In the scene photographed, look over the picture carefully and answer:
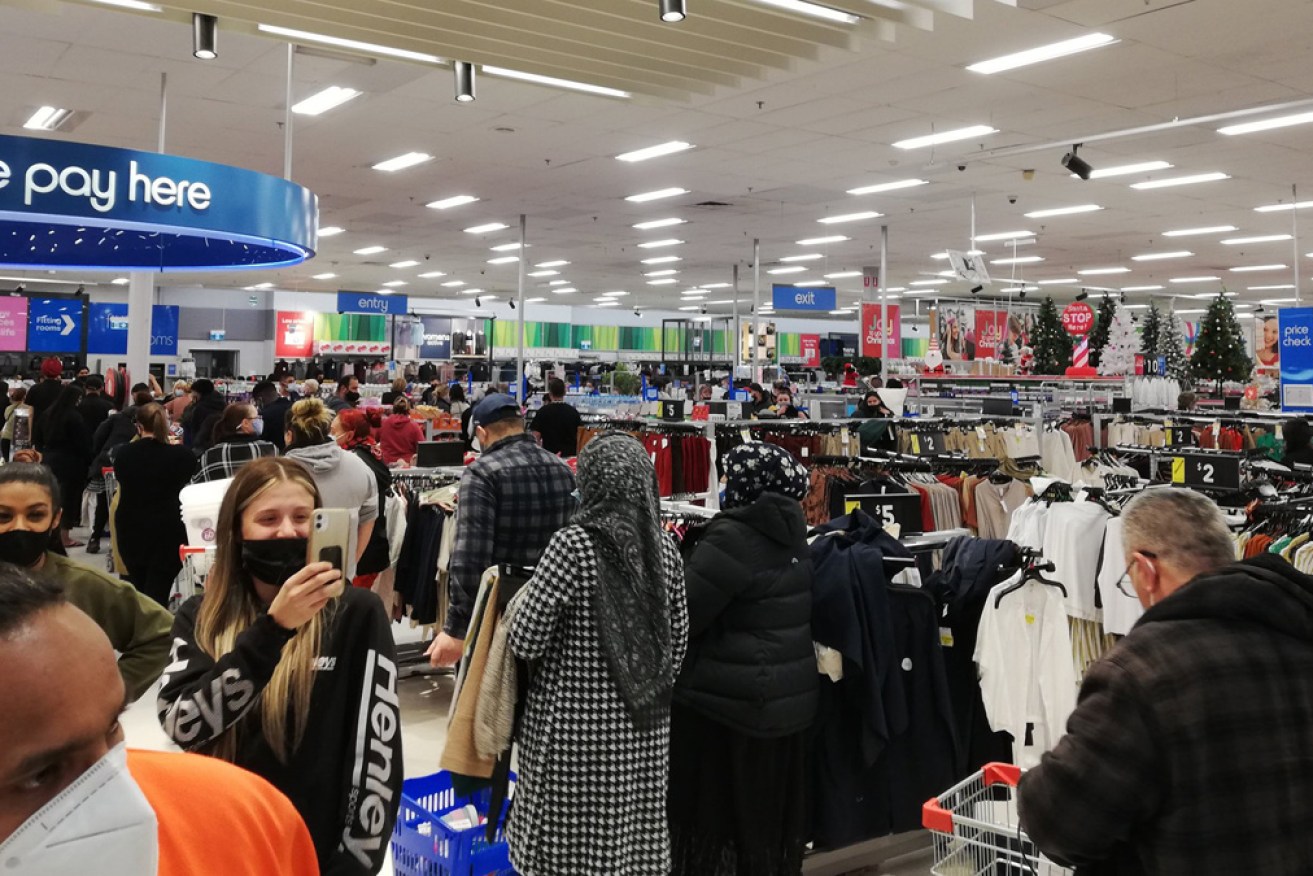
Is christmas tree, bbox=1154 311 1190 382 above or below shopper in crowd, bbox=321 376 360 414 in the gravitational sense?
above

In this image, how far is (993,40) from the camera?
7.15 m

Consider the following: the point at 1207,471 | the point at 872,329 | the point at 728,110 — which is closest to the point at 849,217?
the point at 872,329

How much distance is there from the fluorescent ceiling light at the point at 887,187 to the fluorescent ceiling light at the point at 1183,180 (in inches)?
100

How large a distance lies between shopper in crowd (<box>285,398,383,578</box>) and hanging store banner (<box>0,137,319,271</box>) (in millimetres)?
1266

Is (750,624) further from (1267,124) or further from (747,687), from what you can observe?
(1267,124)

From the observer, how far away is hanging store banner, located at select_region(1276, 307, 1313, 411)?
9.55 metres

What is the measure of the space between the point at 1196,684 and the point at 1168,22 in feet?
21.1

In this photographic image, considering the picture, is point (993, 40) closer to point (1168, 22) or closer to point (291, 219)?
point (1168, 22)

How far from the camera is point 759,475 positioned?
10.2 feet

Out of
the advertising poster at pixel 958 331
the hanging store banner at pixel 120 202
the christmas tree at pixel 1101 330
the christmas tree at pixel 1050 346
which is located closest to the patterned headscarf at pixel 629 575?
the hanging store banner at pixel 120 202

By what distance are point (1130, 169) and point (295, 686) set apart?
38.3 ft

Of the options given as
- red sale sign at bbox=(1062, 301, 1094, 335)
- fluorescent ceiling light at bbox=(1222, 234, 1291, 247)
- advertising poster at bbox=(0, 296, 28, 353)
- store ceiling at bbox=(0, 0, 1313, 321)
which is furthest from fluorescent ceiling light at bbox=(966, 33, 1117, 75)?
advertising poster at bbox=(0, 296, 28, 353)

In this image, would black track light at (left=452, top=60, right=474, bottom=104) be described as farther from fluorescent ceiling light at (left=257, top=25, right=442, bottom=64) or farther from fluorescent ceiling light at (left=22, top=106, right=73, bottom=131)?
fluorescent ceiling light at (left=22, top=106, right=73, bottom=131)

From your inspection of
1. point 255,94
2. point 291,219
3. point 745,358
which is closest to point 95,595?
point 291,219
